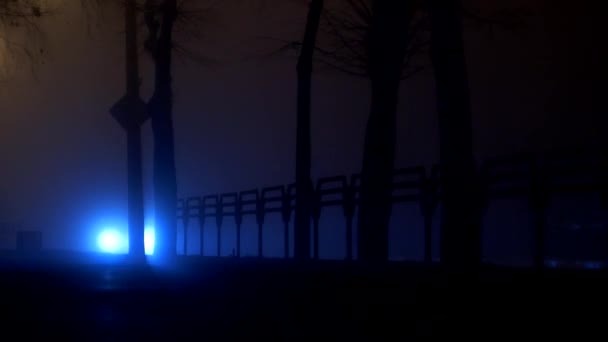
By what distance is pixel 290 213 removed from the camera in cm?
2245

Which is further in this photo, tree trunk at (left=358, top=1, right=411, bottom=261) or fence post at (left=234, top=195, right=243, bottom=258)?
fence post at (left=234, top=195, right=243, bottom=258)

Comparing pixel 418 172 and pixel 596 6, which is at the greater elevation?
pixel 596 6

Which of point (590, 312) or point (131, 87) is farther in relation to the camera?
point (131, 87)

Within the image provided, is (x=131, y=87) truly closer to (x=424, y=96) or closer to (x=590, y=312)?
(x=424, y=96)

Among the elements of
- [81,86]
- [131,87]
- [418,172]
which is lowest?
[418,172]

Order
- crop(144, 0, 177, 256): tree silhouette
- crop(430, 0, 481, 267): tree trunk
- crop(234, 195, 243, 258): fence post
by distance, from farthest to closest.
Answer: crop(234, 195, 243, 258): fence post < crop(144, 0, 177, 256): tree silhouette < crop(430, 0, 481, 267): tree trunk

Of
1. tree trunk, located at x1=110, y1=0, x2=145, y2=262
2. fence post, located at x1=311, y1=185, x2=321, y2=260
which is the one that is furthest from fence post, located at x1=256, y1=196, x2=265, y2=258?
tree trunk, located at x1=110, y1=0, x2=145, y2=262

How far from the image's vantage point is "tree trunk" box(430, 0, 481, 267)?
11414 mm

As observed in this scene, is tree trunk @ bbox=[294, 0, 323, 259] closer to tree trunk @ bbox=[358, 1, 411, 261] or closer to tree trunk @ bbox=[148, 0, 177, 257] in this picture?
tree trunk @ bbox=[148, 0, 177, 257]

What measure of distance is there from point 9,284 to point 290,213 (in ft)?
33.4

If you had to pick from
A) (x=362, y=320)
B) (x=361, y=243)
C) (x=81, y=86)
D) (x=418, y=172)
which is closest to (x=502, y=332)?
(x=362, y=320)

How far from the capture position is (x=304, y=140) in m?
19.9

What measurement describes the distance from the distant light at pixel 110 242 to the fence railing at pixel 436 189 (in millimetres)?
5459

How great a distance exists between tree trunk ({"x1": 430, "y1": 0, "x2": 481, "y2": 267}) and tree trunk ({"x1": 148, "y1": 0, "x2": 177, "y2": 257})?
10471 millimetres
